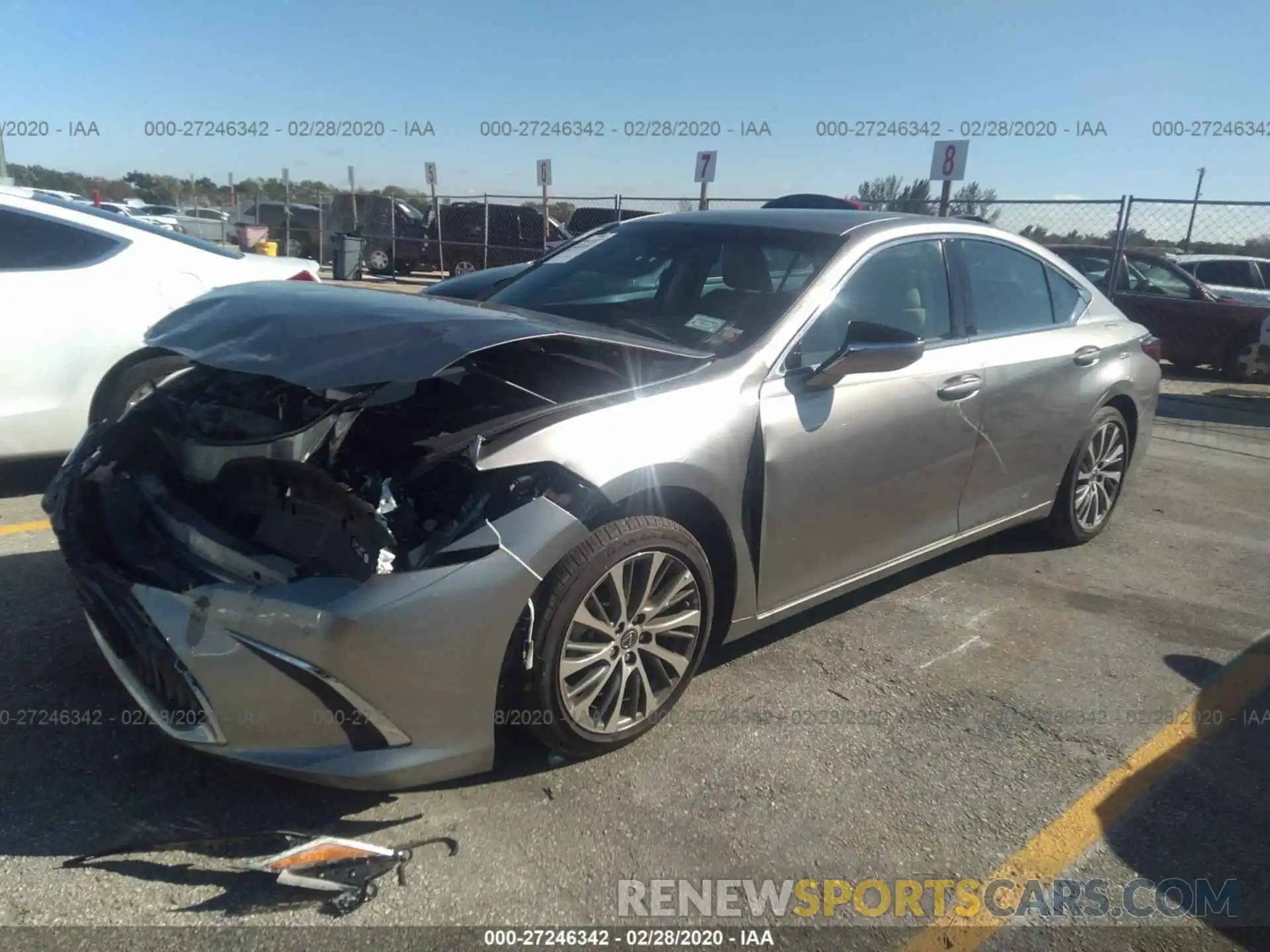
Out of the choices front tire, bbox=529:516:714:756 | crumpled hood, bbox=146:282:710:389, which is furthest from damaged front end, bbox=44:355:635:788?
crumpled hood, bbox=146:282:710:389

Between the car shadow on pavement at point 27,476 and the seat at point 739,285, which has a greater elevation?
→ the seat at point 739,285

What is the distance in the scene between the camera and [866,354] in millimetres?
3236

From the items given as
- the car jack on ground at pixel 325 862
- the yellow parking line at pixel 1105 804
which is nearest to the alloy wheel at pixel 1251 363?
→ the yellow parking line at pixel 1105 804

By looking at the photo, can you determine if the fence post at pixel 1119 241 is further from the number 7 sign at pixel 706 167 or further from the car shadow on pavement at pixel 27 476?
the car shadow on pavement at pixel 27 476

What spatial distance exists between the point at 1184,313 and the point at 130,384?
12.2 metres

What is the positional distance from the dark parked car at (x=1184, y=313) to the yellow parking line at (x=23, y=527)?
11272 mm

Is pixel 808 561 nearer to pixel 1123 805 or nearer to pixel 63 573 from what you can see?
pixel 1123 805

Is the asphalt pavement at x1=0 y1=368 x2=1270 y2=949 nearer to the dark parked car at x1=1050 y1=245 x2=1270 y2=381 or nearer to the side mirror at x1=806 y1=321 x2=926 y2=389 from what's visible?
the side mirror at x1=806 y1=321 x2=926 y2=389

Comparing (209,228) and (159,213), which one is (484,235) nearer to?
(209,228)

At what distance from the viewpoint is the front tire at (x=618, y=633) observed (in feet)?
8.66

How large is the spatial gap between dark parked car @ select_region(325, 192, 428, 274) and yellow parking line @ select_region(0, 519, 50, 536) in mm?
17697

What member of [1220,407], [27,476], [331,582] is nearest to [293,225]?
[27,476]

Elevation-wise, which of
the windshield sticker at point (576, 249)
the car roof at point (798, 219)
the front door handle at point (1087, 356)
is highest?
the car roof at point (798, 219)

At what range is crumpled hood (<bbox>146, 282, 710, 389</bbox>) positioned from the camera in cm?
260
